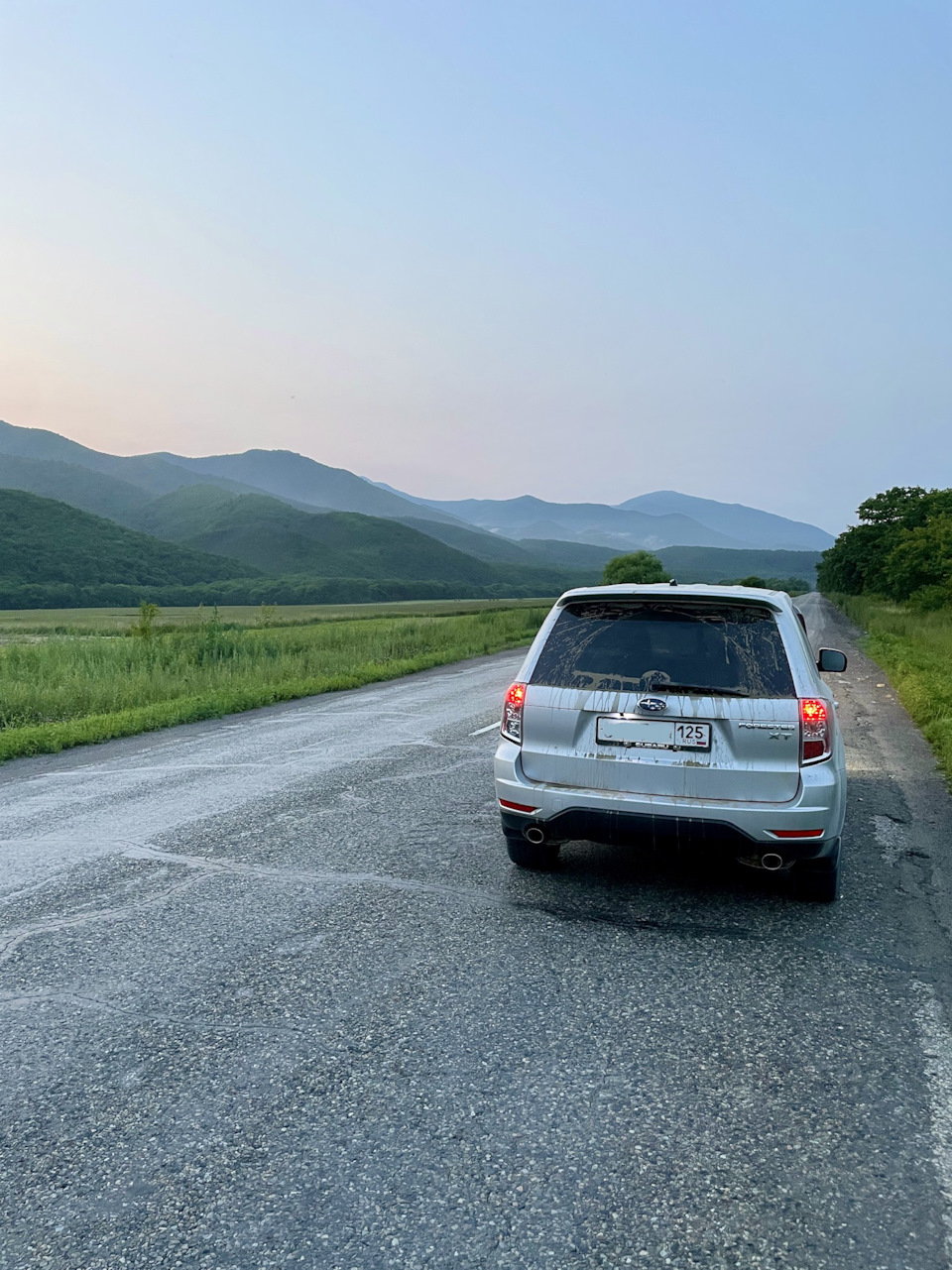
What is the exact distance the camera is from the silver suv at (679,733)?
4.72 meters

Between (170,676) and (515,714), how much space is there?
13141 millimetres

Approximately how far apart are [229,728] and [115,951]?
802 centimetres

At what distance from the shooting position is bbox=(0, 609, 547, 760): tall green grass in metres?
12.6

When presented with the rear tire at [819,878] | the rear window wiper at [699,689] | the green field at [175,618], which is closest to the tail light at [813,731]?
the rear window wiper at [699,689]

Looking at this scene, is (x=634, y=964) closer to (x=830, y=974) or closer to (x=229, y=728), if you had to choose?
(x=830, y=974)

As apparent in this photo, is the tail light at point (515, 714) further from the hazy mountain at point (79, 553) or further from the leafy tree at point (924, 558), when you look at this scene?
the hazy mountain at point (79, 553)

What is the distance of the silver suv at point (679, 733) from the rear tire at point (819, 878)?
11 millimetres

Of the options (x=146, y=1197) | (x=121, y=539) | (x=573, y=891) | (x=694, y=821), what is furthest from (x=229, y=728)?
(x=121, y=539)

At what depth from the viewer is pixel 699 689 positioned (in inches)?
192

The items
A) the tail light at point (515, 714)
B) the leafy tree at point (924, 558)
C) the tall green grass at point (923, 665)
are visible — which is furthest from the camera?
the leafy tree at point (924, 558)

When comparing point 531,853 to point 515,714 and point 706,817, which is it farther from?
point 706,817

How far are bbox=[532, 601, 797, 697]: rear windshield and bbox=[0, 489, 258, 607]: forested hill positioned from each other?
129m

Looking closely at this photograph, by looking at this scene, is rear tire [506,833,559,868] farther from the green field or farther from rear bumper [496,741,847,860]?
the green field

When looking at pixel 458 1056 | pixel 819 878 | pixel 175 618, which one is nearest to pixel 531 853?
pixel 819 878
